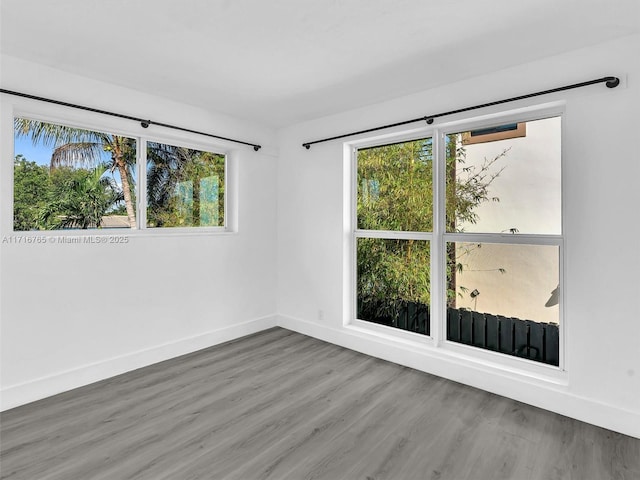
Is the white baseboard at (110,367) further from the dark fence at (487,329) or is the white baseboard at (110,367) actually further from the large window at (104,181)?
the dark fence at (487,329)

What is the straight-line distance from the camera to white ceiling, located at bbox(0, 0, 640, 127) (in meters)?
1.93

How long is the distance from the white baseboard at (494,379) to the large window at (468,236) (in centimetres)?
22

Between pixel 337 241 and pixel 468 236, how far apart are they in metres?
1.36

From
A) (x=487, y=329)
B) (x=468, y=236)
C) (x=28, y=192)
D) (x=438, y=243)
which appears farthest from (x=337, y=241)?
(x=28, y=192)

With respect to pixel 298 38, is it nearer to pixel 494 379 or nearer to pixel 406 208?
pixel 406 208

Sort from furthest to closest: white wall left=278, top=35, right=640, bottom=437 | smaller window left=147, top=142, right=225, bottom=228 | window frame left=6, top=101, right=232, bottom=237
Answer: smaller window left=147, top=142, right=225, bottom=228 < window frame left=6, top=101, right=232, bottom=237 < white wall left=278, top=35, right=640, bottom=437

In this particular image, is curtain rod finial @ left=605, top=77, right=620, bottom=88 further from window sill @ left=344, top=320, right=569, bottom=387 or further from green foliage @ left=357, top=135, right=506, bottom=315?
window sill @ left=344, top=320, right=569, bottom=387

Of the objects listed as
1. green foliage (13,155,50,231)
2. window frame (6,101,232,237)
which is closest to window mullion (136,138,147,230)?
window frame (6,101,232,237)

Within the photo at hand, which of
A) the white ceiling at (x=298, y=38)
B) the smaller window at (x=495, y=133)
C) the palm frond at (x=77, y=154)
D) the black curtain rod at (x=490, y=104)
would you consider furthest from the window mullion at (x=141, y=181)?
the smaller window at (x=495, y=133)

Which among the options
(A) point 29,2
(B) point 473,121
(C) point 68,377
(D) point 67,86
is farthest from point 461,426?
(D) point 67,86

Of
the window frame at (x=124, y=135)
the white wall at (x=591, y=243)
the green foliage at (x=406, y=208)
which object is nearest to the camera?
the white wall at (x=591, y=243)

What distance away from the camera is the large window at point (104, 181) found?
8.82 ft

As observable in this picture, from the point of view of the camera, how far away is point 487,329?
2.98m

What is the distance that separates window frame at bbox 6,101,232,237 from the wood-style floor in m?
1.25
